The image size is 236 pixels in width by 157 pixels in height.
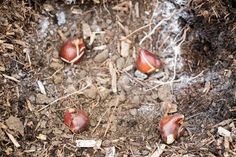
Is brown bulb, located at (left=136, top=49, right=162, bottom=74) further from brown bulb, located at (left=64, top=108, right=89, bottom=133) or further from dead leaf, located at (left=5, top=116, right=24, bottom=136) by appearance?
dead leaf, located at (left=5, top=116, right=24, bottom=136)

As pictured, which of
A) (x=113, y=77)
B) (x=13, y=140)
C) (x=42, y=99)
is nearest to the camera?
(x=13, y=140)

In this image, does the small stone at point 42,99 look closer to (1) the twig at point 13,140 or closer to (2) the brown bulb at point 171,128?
(1) the twig at point 13,140

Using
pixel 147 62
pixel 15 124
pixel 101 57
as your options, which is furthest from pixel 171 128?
pixel 15 124

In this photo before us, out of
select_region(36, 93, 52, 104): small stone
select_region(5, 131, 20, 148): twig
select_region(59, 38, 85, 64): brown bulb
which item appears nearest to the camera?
select_region(5, 131, 20, 148): twig

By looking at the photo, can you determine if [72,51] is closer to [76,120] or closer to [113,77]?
[113,77]

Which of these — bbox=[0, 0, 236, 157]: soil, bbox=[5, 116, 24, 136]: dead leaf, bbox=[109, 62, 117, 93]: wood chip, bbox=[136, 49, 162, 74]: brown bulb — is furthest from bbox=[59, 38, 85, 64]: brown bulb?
bbox=[5, 116, 24, 136]: dead leaf
